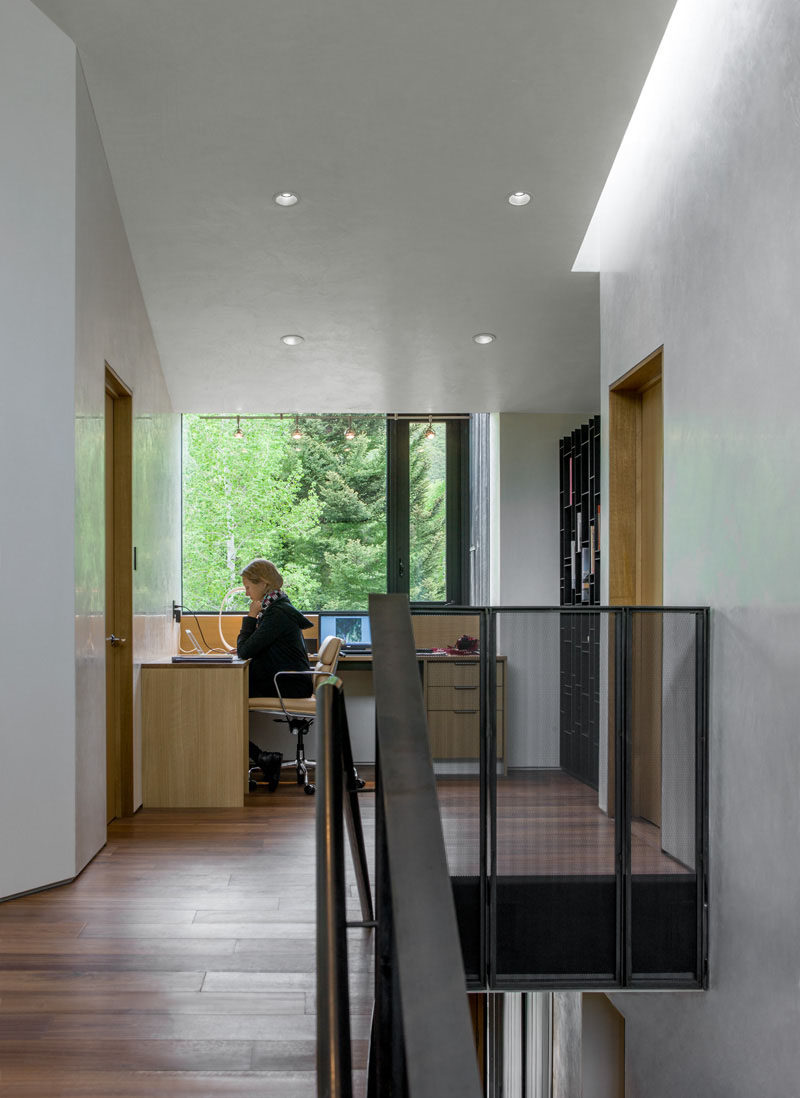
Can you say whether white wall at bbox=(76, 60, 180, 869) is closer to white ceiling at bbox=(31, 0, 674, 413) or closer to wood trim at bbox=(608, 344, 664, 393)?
white ceiling at bbox=(31, 0, 674, 413)

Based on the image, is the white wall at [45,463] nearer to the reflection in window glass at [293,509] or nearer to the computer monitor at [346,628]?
the computer monitor at [346,628]

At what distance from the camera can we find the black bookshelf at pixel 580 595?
3375mm

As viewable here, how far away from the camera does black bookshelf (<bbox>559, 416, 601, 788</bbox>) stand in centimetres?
338

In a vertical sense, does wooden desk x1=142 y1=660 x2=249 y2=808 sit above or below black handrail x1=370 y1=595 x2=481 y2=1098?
below

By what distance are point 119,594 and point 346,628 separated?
2.67 meters

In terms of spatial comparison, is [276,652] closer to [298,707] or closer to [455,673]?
[298,707]

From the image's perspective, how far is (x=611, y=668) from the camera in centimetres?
345

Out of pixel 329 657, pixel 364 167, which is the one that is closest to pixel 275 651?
pixel 329 657

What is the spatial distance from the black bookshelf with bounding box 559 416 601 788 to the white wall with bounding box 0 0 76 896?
1.91 meters

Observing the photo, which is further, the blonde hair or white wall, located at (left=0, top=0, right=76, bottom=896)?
the blonde hair

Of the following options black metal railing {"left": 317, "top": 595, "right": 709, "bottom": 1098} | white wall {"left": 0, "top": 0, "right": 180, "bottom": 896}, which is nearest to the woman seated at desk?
white wall {"left": 0, "top": 0, "right": 180, "bottom": 896}

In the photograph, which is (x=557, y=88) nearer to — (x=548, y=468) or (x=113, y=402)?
Answer: (x=113, y=402)

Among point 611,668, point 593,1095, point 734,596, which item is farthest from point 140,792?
point 734,596

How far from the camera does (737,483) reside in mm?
3152
